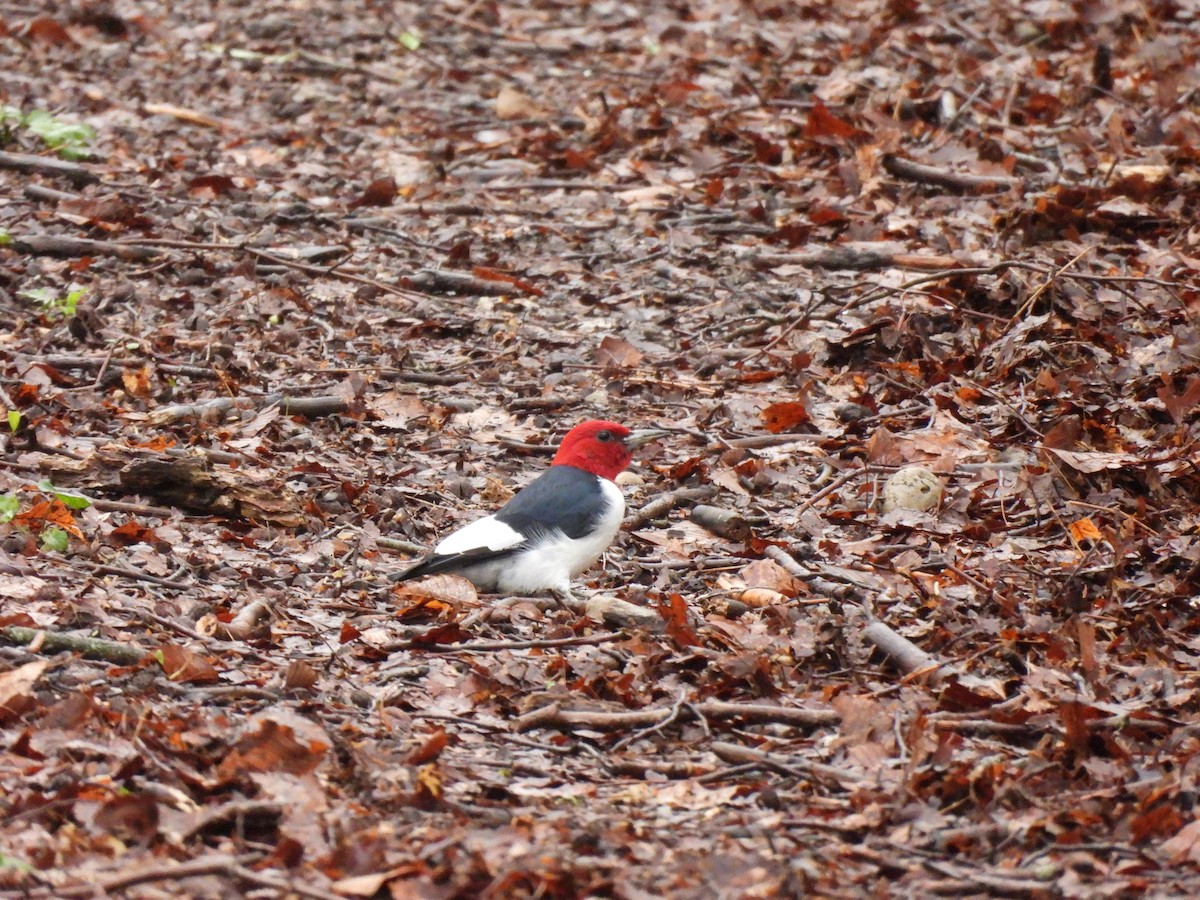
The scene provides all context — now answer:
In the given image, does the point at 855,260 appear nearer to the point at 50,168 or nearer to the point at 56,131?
the point at 50,168

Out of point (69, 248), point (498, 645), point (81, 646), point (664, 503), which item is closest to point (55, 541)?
point (81, 646)

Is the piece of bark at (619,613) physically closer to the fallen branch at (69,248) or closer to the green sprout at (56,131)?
the fallen branch at (69,248)

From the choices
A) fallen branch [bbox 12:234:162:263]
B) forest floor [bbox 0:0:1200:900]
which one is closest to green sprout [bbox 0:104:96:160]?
forest floor [bbox 0:0:1200:900]

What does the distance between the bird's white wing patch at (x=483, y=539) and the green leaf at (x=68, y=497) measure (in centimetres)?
136

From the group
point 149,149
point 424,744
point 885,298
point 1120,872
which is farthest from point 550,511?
point 149,149

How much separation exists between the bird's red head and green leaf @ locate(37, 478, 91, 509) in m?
1.82

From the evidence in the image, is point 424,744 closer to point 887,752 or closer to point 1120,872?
point 887,752

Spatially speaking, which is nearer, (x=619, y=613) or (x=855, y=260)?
(x=619, y=613)

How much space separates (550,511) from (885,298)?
3.08m

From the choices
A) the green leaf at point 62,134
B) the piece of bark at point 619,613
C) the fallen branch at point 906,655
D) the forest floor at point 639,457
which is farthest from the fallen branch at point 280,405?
the green leaf at point 62,134

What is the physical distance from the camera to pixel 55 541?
17.5ft

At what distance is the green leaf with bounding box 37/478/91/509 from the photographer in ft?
18.3

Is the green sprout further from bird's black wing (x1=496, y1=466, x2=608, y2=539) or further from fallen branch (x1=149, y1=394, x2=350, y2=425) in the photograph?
bird's black wing (x1=496, y1=466, x2=608, y2=539)

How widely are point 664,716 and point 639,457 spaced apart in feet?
8.49
